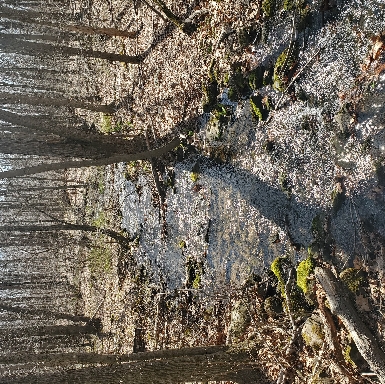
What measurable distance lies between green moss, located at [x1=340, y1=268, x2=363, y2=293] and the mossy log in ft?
0.21

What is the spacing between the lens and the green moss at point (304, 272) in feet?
15.8

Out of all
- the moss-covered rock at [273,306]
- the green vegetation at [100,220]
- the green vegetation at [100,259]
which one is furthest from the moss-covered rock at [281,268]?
the green vegetation at [100,220]

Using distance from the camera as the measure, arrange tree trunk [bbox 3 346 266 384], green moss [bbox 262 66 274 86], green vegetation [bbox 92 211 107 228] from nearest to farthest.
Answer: tree trunk [bbox 3 346 266 384]
green moss [bbox 262 66 274 86]
green vegetation [bbox 92 211 107 228]

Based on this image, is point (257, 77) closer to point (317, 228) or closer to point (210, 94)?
point (210, 94)

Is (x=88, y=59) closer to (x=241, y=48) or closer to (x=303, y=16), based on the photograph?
(x=241, y=48)

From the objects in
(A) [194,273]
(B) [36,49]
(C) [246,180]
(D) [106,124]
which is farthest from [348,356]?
(B) [36,49]

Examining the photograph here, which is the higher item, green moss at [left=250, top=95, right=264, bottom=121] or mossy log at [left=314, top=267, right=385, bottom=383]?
green moss at [left=250, top=95, right=264, bottom=121]

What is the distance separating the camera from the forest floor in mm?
4418

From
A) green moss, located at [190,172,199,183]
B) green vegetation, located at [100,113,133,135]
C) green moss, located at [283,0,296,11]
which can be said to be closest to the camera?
green moss, located at [283,0,296,11]

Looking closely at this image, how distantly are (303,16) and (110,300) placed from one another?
6003mm

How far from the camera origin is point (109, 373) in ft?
15.4

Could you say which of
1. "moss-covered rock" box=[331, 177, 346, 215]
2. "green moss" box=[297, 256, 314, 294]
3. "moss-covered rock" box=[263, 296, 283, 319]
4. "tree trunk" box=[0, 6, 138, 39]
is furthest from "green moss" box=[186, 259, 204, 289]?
"tree trunk" box=[0, 6, 138, 39]

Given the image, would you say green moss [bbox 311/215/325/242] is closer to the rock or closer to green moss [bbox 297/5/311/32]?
the rock

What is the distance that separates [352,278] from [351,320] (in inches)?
16.2
